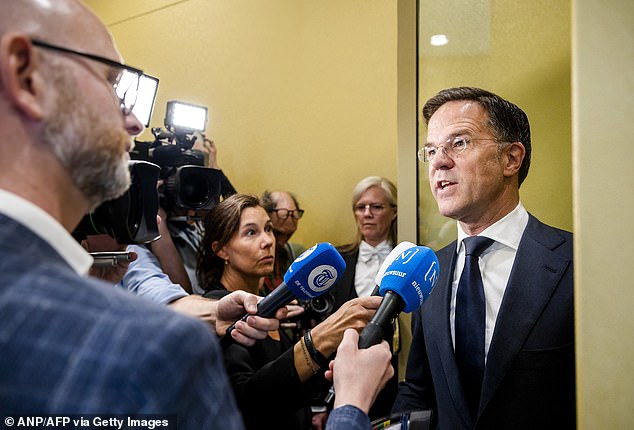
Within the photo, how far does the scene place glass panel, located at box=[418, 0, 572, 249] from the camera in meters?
1.41

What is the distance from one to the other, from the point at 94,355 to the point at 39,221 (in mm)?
162

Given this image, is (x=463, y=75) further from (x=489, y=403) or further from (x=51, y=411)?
(x=51, y=411)

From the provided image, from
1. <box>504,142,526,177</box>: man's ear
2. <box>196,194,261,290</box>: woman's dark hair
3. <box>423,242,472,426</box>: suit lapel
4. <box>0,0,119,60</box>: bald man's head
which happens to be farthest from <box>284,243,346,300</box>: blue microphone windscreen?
<box>196,194,261,290</box>: woman's dark hair

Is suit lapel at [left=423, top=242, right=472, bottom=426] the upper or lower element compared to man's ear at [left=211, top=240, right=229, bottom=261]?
lower

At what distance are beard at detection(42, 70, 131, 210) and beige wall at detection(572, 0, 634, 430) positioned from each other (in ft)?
2.36

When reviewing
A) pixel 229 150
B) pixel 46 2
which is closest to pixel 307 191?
pixel 229 150

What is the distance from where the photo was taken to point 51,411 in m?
0.45

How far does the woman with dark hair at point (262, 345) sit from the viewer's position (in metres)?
1.23

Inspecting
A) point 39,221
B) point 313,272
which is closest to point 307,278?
point 313,272

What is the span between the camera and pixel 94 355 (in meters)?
0.46

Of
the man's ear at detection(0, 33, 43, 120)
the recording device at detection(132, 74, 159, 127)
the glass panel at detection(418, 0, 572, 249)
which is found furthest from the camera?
the recording device at detection(132, 74, 159, 127)

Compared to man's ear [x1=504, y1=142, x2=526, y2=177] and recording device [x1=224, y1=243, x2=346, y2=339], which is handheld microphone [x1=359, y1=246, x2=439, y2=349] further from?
man's ear [x1=504, y1=142, x2=526, y2=177]

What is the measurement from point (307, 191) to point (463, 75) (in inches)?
74.1

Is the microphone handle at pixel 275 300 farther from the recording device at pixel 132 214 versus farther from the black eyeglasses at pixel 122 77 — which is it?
the black eyeglasses at pixel 122 77
